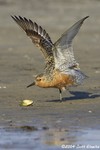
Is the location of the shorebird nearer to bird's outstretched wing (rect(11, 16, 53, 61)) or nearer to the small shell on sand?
bird's outstretched wing (rect(11, 16, 53, 61))

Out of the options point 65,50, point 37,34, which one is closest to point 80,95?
point 65,50

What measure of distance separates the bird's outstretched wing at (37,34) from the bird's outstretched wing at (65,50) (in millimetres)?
340

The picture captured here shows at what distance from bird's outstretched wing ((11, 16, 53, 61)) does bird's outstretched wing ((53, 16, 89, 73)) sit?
1.12 feet

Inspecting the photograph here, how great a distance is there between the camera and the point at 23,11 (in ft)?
113

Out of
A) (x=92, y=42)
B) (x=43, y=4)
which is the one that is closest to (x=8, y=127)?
(x=92, y=42)

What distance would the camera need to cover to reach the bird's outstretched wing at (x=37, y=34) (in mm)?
14367

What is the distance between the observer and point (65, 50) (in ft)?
45.8

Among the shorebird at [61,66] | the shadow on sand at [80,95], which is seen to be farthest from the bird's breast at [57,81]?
the shadow on sand at [80,95]

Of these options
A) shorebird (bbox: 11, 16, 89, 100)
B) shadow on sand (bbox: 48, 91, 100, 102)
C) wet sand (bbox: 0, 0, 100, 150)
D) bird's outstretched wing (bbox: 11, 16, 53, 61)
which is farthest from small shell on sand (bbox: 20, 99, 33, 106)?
bird's outstretched wing (bbox: 11, 16, 53, 61)

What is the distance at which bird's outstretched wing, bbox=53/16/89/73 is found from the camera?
13.8 metres

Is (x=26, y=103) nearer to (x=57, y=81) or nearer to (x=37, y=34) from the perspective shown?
(x=57, y=81)

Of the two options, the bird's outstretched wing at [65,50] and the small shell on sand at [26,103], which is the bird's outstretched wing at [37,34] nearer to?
the bird's outstretched wing at [65,50]

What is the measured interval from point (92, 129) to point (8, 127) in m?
1.27

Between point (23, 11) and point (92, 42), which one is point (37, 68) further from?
point (23, 11)
